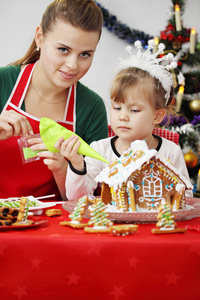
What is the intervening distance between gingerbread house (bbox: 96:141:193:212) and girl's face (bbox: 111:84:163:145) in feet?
1.22

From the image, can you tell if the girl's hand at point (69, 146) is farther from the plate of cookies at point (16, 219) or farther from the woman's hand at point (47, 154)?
the plate of cookies at point (16, 219)

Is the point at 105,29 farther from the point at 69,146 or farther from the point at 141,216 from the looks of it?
the point at 141,216

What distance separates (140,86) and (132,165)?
0.53m

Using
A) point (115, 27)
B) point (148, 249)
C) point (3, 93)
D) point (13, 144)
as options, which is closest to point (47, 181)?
point (13, 144)

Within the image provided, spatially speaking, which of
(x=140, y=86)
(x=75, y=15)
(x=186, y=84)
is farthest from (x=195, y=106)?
(x=75, y=15)

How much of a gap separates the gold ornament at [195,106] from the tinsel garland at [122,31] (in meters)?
0.83

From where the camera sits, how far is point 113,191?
40.8 inches

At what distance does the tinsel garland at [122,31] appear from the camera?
3.73 m

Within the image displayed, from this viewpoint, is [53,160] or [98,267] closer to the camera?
[98,267]

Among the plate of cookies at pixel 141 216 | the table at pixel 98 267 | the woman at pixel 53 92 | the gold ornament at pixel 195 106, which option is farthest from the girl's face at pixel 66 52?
the gold ornament at pixel 195 106

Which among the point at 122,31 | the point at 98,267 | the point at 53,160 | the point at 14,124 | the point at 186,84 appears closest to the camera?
the point at 98,267

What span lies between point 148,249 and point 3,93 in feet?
3.44

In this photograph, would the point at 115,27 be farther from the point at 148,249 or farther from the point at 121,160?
the point at 148,249

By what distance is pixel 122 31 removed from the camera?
3.79m
